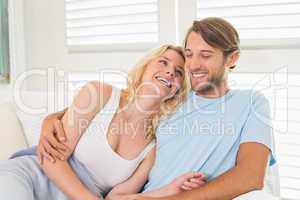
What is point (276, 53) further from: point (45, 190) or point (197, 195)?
point (45, 190)

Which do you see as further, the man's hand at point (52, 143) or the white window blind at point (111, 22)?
the white window blind at point (111, 22)

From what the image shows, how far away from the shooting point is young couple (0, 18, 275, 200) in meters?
1.36

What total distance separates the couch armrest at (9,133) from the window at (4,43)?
673 millimetres

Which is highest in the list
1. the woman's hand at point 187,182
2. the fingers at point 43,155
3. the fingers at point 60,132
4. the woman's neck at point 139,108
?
the woman's neck at point 139,108

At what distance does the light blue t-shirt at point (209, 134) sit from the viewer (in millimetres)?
1354

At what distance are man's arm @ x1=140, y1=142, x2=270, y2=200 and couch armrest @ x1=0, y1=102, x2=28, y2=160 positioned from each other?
2.56ft

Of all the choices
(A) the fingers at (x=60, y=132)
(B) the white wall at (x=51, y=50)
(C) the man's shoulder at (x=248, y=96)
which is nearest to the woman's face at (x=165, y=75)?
(C) the man's shoulder at (x=248, y=96)

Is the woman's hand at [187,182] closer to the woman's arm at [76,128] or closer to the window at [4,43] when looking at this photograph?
the woman's arm at [76,128]

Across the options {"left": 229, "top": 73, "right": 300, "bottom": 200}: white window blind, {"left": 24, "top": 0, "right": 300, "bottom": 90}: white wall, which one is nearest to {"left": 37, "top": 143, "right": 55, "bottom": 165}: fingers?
{"left": 24, "top": 0, "right": 300, "bottom": 90}: white wall

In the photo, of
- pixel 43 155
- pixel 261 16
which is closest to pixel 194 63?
pixel 261 16

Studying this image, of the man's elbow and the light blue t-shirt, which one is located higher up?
the light blue t-shirt

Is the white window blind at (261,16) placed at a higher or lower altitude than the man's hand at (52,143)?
higher

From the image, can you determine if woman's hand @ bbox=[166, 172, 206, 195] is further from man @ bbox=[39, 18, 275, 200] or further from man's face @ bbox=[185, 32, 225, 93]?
man's face @ bbox=[185, 32, 225, 93]

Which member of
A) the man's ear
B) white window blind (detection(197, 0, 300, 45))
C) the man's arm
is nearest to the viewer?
the man's arm
